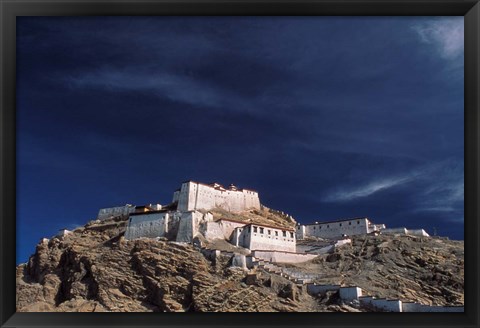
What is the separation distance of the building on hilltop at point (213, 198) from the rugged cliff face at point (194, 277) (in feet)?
8.43

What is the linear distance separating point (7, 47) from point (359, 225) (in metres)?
15.3

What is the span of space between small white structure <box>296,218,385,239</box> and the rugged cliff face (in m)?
0.97

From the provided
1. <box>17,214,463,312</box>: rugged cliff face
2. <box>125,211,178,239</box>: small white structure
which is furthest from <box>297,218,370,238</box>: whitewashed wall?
<box>125,211,178,239</box>: small white structure

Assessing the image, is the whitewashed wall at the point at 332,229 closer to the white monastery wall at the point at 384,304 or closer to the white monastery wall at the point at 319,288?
the white monastery wall at the point at 319,288

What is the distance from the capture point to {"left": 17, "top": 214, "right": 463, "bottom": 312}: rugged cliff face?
43.5ft

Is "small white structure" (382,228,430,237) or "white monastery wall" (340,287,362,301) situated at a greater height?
"small white structure" (382,228,430,237)

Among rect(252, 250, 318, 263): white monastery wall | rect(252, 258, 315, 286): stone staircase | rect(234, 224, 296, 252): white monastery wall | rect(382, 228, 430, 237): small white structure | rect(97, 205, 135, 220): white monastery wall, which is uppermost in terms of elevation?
rect(97, 205, 135, 220): white monastery wall

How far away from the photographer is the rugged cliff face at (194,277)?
13.3 meters

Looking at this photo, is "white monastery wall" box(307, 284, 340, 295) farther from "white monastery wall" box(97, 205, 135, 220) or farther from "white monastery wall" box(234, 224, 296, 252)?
"white monastery wall" box(97, 205, 135, 220)

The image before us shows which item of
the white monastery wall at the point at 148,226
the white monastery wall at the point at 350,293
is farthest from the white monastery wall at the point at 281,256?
the white monastery wall at the point at 350,293

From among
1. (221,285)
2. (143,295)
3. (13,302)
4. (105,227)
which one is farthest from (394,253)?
(13,302)

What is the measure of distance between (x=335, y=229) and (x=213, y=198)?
4.85 metres
